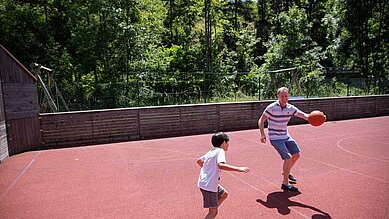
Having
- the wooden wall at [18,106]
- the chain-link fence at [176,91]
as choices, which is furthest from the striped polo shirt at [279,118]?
the chain-link fence at [176,91]

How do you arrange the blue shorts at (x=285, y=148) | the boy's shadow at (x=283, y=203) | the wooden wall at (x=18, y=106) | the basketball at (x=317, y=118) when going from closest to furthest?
1. the boy's shadow at (x=283, y=203)
2. the blue shorts at (x=285, y=148)
3. the basketball at (x=317, y=118)
4. the wooden wall at (x=18, y=106)

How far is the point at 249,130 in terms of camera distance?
12594 millimetres

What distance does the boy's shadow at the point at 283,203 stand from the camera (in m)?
4.46

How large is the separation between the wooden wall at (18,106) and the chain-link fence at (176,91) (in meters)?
1.97

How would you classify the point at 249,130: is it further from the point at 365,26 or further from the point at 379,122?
the point at 365,26

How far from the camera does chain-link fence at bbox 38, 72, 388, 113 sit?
45.3ft

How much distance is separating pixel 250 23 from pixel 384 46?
23.6 meters

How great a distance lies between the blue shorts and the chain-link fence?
9721 millimetres

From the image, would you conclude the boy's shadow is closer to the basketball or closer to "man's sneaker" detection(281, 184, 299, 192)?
"man's sneaker" detection(281, 184, 299, 192)

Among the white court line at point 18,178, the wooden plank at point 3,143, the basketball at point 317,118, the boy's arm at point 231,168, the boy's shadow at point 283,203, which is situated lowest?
the boy's shadow at point 283,203

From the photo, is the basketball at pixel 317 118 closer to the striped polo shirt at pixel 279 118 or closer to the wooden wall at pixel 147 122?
the striped polo shirt at pixel 279 118

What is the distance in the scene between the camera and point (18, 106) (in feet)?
28.9

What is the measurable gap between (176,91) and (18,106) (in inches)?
378

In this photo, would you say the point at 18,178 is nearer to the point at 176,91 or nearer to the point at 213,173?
the point at 213,173
